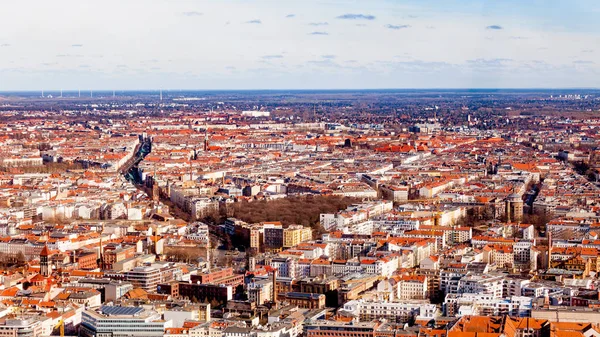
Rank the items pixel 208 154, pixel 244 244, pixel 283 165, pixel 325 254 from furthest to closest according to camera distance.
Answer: pixel 208 154
pixel 283 165
pixel 244 244
pixel 325 254

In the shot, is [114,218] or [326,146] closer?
[114,218]

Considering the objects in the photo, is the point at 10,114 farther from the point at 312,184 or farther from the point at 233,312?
the point at 233,312

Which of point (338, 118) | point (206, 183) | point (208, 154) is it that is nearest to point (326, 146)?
point (208, 154)

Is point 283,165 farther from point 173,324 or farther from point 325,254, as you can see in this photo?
point 173,324

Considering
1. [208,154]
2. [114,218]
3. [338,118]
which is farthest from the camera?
[338,118]

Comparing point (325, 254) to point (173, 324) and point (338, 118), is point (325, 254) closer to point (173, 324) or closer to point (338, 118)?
point (173, 324)

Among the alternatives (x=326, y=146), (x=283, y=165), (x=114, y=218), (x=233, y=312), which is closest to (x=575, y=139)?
(x=326, y=146)

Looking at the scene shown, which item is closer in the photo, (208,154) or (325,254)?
(325,254)

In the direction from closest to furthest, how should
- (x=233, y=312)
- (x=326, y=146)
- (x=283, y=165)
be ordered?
(x=233, y=312), (x=283, y=165), (x=326, y=146)

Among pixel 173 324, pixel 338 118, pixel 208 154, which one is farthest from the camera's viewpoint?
pixel 338 118
